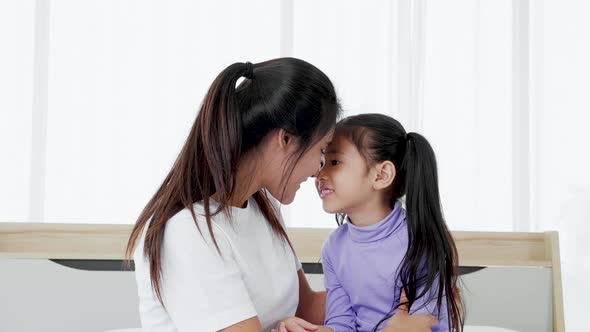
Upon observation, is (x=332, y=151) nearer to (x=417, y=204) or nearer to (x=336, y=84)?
(x=417, y=204)

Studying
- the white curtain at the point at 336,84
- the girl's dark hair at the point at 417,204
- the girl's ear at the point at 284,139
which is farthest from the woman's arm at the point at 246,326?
the white curtain at the point at 336,84

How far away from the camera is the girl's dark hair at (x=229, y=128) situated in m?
1.07

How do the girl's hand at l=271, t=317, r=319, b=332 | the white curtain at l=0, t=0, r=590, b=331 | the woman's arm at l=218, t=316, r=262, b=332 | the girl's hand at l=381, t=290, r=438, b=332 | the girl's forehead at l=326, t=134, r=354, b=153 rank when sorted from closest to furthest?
the woman's arm at l=218, t=316, r=262, b=332, the girl's hand at l=271, t=317, r=319, b=332, the girl's hand at l=381, t=290, r=438, b=332, the girl's forehead at l=326, t=134, r=354, b=153, the white curtain at l=0, t=0, r=590, b=331

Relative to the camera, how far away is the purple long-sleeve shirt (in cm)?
139

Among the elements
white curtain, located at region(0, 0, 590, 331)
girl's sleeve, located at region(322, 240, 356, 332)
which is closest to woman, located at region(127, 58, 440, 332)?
girl's sleeve, located at region(322, 240, 356, 332)

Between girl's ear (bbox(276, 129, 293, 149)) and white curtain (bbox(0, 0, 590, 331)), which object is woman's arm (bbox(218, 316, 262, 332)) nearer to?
girl's ear (bbox(276, 129, 293, 149))

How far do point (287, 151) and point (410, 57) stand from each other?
1577mm

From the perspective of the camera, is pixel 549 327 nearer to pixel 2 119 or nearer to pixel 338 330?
pixel 338 330

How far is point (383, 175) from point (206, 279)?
0.52 meters

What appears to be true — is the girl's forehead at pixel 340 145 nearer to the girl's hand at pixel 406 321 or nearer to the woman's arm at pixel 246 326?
the girl's hand at pixel 406 321

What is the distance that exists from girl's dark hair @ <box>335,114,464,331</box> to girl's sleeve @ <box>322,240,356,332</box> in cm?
8

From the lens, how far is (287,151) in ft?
3.80

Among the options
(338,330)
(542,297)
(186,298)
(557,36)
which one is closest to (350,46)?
(557,36)

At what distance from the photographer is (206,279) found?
104 centimetres
